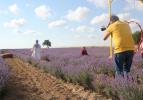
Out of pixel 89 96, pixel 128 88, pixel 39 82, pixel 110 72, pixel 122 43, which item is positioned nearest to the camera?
pixel 128 88

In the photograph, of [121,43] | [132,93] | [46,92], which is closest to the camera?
[132,93]

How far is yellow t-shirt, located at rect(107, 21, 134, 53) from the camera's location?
9.59 meters

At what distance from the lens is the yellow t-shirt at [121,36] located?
959cm

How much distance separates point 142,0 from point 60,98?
9328 millimetres

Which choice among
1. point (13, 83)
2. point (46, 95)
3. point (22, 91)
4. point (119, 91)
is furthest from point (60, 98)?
point (13, 83)

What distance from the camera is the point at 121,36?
379 inches

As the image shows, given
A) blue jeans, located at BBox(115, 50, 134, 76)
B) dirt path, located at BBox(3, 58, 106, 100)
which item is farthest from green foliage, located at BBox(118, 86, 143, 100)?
blue jeans, located at BBox(115, 50, 134, 76)

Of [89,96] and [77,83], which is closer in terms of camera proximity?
[89,96]

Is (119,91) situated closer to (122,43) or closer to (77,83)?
(122,43)

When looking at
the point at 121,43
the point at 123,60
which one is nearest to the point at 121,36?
the point at 121,43

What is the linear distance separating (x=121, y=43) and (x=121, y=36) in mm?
152

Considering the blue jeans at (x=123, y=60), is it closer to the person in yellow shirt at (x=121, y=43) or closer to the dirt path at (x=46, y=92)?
the person in yellow shirt at (x=121, y=43)

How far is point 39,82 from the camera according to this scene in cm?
1199

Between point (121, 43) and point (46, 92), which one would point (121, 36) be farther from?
point (46, 92)
